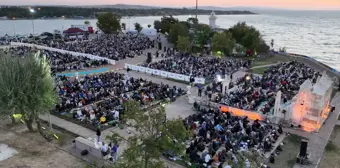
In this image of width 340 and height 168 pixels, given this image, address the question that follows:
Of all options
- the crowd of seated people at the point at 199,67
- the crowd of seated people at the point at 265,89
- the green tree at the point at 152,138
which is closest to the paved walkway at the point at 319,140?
the crowd of seated people at the point at 265,89

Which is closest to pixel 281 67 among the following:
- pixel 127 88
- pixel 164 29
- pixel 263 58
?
pixel 263 58

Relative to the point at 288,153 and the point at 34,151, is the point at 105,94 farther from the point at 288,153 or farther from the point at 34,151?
the point at 288,153

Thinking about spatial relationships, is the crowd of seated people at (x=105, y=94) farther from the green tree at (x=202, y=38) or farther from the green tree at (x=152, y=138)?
the green tree at (x=202, y=38)

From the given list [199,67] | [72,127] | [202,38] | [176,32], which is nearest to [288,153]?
[72,127]

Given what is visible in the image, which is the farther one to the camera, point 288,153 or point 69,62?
point 69,62

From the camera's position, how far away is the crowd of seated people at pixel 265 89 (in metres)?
22.9

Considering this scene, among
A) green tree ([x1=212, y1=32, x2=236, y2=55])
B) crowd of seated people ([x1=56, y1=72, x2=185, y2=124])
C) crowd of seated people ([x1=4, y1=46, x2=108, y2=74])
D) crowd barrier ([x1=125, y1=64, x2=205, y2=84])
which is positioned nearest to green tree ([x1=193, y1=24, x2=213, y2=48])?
green tree ([x1=212, y1=32, x2=236, y2=55])

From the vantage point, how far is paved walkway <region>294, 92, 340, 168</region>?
15661 mm

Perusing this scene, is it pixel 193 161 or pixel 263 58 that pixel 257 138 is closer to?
pixel 193 161

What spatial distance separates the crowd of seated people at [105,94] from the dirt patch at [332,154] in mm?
11981

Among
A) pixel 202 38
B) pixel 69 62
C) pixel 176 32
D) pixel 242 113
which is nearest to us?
pixel 242 113

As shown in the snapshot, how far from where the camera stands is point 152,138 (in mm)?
8883

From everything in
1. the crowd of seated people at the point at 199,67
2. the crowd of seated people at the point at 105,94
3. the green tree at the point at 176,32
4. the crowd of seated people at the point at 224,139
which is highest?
the green tree at the point at 176,32

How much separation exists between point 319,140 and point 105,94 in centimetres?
1637
